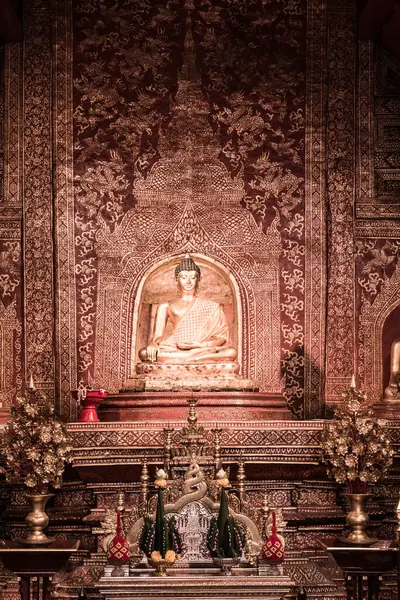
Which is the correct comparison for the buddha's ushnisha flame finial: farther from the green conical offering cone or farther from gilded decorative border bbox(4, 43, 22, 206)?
Result: the green conical offering cone

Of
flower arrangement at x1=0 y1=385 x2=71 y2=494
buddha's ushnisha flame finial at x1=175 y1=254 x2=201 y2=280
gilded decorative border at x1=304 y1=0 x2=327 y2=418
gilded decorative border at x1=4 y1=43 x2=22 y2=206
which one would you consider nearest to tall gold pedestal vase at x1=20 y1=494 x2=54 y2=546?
flower arrangement at x1=0 y1=385 x2=71 y2=494

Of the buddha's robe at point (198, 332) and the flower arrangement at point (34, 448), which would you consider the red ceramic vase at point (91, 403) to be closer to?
the flower arrangement at point (34, 448)

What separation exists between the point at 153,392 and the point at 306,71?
3.51 m

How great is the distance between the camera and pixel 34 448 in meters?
10.7

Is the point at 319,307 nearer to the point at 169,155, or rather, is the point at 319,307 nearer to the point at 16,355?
the point at 169,155

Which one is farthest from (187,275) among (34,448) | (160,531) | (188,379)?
(160,531)

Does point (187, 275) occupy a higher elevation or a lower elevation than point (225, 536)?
higher

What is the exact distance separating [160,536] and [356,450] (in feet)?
6.60

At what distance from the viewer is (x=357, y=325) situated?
1248 cm

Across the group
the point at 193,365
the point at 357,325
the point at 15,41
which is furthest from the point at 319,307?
the point at 15,41

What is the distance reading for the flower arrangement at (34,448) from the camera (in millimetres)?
10602

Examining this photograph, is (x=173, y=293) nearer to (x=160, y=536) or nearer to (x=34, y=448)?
(x=34, y=448)

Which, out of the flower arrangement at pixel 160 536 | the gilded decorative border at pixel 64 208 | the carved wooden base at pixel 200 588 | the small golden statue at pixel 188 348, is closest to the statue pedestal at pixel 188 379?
the small golden statue at pixel 188 348

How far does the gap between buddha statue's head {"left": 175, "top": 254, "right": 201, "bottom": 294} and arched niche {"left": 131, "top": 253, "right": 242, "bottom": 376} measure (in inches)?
10.0
